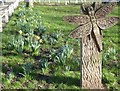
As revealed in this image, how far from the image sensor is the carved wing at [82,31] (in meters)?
5.81

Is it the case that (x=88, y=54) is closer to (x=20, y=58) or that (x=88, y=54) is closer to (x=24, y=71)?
(x=24, y=71)

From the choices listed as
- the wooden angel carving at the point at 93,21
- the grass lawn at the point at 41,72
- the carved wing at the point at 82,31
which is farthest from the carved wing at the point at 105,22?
the grass lawn at the point at 41,72

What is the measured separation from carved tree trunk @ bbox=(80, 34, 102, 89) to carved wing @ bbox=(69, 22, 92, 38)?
11cm

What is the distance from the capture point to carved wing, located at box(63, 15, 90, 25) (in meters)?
5.75

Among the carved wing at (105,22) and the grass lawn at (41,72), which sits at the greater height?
the carved wing at (105,22)

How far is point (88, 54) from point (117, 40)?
291 cm

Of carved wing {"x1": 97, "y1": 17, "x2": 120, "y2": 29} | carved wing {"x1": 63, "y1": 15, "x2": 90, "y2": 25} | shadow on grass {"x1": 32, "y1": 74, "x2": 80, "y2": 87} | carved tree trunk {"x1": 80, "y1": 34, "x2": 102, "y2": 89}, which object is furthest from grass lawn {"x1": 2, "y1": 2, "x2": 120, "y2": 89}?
carved wing {"x1": 63, "y1": 15, "x2": 90, "y2": 25}

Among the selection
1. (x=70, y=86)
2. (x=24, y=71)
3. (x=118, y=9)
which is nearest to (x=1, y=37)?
(x=24, y=71)

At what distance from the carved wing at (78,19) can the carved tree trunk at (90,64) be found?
0.30m

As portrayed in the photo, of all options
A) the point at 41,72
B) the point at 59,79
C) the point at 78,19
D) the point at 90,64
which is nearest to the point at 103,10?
the point at 78,19

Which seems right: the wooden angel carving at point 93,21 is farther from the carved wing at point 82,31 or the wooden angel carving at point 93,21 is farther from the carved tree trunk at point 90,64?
the carved tree trunk at point 90,64

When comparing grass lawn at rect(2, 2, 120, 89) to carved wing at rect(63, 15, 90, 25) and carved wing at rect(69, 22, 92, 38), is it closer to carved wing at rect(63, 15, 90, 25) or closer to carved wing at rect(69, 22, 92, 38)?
carved wing at rect(69, 22, 92, 38)

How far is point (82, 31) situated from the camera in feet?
19.2

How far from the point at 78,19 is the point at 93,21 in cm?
31
